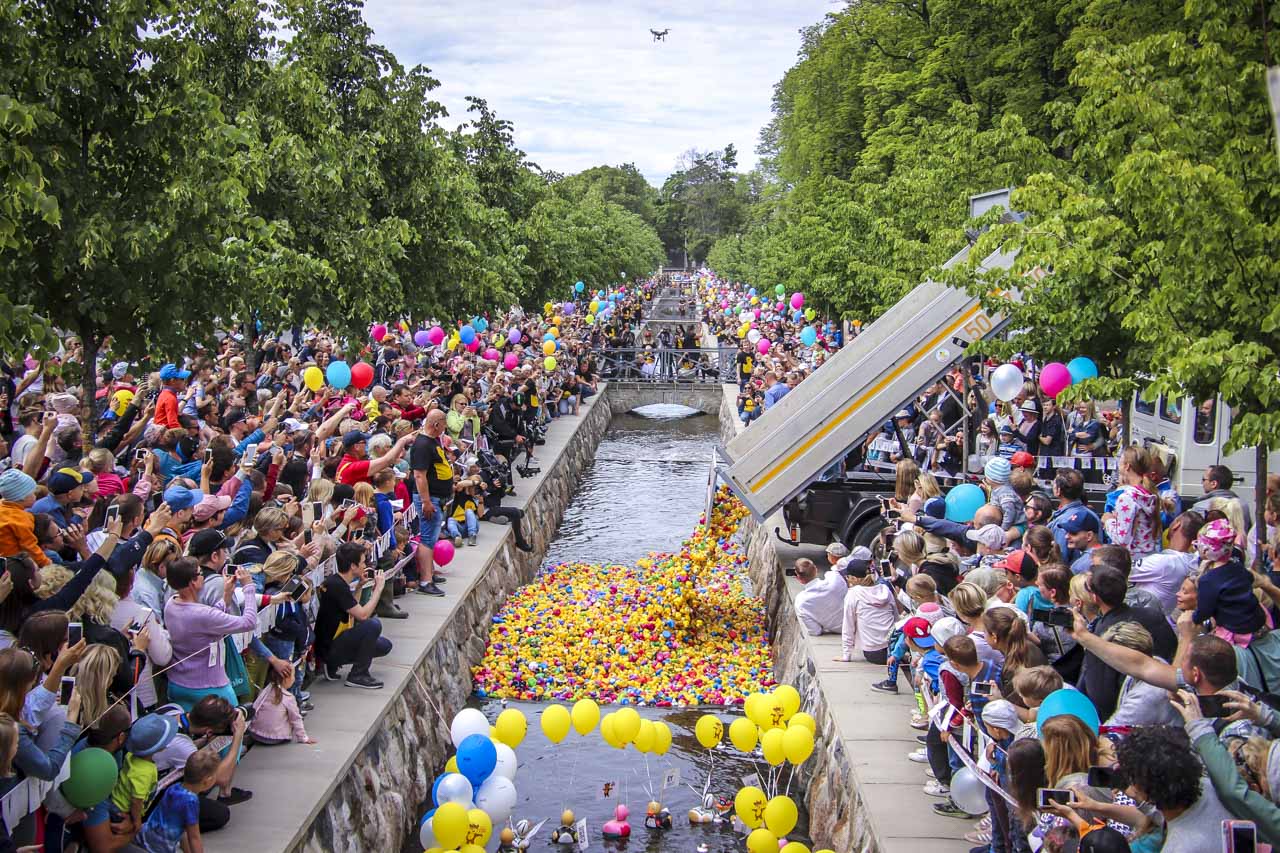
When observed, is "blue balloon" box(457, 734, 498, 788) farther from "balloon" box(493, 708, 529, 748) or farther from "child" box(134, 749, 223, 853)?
"child" box(134, 749, 223, 853)

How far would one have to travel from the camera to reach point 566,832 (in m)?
9.38

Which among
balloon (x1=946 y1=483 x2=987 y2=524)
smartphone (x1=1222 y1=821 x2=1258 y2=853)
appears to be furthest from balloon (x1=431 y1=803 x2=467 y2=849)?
balloon (x1=946 y1=483 x2=987 y2=524)

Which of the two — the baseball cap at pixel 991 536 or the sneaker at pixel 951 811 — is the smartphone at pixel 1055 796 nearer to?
the sneaker at pixel 951 811

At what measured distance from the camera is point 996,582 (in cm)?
881

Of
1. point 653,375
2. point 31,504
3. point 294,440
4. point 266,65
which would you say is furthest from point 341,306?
point 653,375

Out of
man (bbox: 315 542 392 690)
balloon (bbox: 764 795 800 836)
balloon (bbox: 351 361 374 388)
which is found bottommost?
balloon (bbox: 764 795 800 836)

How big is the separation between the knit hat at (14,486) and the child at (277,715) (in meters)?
2.12

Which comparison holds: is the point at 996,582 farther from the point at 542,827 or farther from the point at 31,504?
the point at 31,504

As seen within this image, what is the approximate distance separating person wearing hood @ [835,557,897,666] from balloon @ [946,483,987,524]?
3.15 ft

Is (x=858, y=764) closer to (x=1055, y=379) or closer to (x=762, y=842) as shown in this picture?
(x=762, y=842)

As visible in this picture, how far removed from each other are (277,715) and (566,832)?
251 centimetres

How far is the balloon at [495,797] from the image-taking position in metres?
8.24

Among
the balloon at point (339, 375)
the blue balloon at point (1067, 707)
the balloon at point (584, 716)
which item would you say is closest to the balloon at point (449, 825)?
the balloon at point (584, 716)

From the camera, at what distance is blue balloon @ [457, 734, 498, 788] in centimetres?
823
